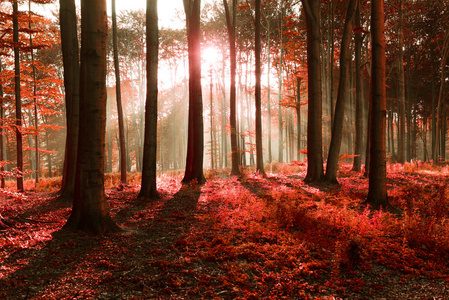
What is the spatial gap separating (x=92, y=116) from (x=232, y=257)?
3432 mm

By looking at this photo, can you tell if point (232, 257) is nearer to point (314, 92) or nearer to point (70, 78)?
point (70, 78)

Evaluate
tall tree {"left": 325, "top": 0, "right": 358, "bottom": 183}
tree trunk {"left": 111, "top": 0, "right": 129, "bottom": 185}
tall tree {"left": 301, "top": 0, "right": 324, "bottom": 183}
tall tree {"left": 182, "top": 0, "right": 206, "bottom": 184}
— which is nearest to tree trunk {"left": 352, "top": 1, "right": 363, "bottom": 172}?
tall tree {"left": 325, "top": 0, "right": 358, "bottom": 183}

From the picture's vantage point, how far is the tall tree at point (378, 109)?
6.60 metres

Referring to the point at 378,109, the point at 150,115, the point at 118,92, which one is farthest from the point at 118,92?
the point at 378,109

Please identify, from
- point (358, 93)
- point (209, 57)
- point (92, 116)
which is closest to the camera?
point (92, 116)

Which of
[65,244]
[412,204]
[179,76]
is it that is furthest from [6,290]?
[179,76]

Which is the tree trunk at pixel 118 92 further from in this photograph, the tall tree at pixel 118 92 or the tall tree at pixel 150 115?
the tall tree at pixel 150 115

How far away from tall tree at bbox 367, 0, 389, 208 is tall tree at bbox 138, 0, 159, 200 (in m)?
6.29

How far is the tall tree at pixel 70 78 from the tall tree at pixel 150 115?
2000 millimetres

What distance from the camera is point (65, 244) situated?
4.09 metres

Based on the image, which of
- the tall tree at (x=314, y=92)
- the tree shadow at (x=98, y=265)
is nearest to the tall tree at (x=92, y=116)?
the tree shadow at (x=98, y=265)

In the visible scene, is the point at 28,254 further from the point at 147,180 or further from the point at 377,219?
the point at 377,219

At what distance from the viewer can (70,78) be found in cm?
808

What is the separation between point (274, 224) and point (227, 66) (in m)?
20.9
